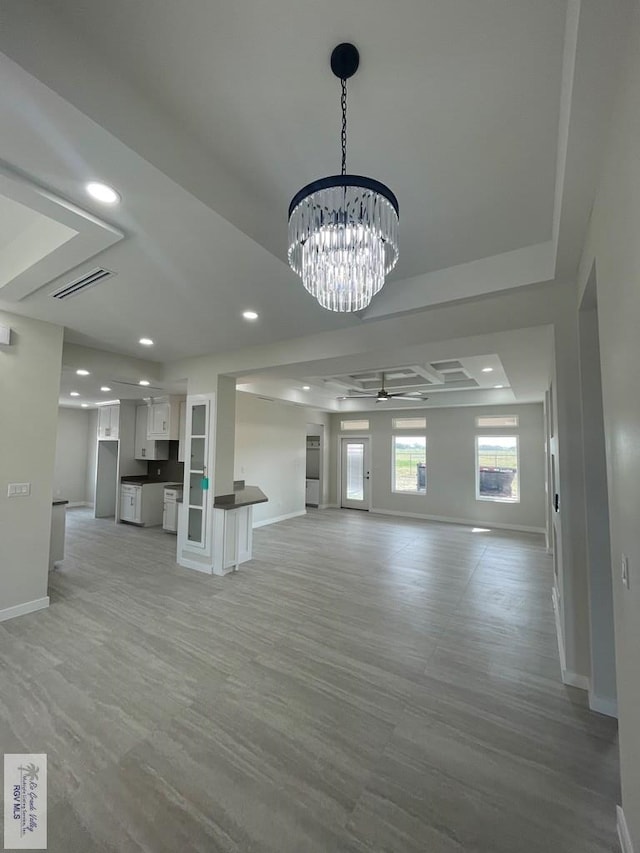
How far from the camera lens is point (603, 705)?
80.7 inches

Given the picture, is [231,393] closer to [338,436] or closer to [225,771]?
[225,771]

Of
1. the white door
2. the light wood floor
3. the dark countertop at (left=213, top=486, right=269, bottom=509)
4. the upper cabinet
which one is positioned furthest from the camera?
the white door

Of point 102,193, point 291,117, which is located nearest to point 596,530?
point 291,117

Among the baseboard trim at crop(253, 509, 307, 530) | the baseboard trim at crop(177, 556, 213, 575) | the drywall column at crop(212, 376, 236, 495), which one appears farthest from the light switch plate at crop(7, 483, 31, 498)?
the baseboard trim at crop(253, 509, 307, 530)

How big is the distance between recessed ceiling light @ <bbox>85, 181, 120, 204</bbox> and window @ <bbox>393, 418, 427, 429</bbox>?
7348mm

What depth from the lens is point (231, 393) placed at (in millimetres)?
4516

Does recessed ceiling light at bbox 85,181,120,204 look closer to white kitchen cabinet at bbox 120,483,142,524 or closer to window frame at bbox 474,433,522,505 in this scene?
white kitchen cabinet at bbox 120,483,142,524

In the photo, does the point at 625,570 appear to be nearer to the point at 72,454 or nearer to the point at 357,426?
the point at 357,426

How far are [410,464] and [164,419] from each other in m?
5.59

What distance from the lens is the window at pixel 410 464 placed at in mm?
8047

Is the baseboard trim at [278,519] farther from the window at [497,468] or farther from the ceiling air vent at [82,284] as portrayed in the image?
the ceiling air vent at [82,284]

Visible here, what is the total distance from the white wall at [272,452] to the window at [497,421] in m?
3.98

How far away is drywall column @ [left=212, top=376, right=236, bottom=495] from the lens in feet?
14.0

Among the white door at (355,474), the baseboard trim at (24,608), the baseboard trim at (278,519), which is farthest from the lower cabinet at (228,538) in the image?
the white door at (355,474)
